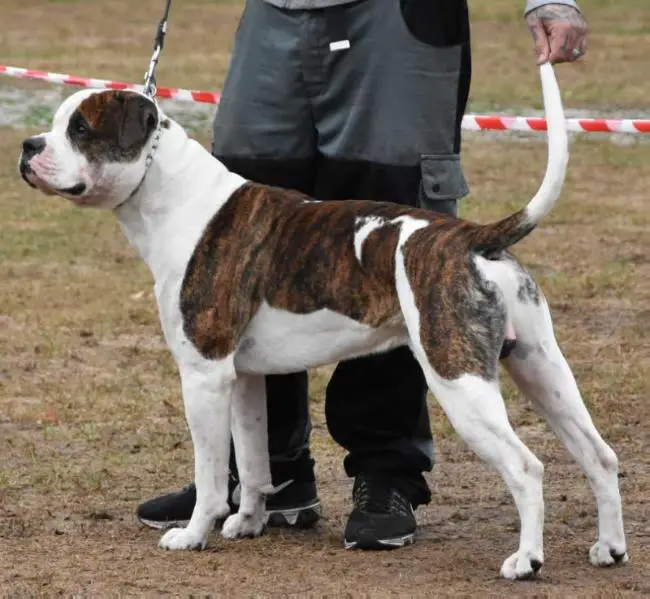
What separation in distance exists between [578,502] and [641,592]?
1159 mm

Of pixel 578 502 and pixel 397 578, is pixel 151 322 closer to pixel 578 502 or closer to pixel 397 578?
pixel 578 502

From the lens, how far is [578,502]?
6.04m

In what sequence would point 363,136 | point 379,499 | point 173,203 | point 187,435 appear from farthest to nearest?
point 187,435, point 379,499, point 363,136, point 173,203

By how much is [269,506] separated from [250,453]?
36 centimetres

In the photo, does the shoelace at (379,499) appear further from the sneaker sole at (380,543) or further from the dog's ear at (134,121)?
the dog's ear at (134,121)

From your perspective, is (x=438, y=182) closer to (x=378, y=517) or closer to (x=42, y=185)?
(x=378, y=517)

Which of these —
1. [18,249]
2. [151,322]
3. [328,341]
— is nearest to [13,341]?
[151,322]

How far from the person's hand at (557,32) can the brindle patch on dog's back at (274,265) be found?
595 millimetres

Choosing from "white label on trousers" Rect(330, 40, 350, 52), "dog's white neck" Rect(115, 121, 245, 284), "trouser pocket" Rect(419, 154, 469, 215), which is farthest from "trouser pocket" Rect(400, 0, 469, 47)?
"dog's white neck" Rect(115, 121, 245, 284)

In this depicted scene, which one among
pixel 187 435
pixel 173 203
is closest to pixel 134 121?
pixel 173 203

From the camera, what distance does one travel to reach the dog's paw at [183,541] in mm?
5430

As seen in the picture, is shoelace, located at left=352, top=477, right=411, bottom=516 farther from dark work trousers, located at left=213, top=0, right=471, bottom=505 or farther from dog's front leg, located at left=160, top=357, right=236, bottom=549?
dog's front leg, located at left=160, top=357, right=236, bottom=549

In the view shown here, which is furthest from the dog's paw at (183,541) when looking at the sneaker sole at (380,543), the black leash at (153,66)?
the black leash at (153,66)

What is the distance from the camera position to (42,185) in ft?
16.9
